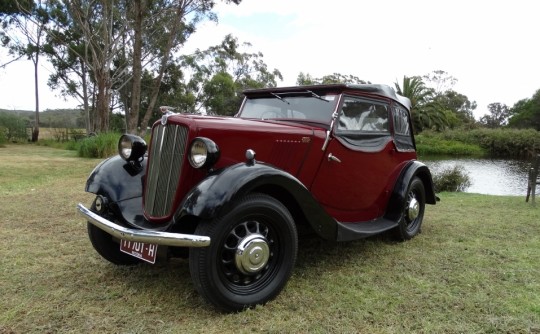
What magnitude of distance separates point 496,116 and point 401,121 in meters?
77.4

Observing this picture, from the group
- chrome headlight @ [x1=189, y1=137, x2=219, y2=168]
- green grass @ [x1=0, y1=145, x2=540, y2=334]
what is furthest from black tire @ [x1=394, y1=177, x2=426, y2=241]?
chrome headlight @ [x1=189, y1=137, x2=219, y2=168]

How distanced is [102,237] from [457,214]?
17.1 feet

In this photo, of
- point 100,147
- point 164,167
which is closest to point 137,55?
point 100,147

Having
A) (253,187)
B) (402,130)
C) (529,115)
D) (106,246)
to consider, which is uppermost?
(529,115)

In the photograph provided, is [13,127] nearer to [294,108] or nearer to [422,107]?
[294,108]

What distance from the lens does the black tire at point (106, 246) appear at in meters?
3.47

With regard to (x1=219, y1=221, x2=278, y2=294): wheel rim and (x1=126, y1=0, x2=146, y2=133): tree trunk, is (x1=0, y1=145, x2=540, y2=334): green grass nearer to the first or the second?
(x1=219, y1=221, x2=278, y2=294): wheel rim

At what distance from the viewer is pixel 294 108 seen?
4.02 metres

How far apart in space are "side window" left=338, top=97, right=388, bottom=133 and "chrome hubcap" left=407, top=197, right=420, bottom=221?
947 mm

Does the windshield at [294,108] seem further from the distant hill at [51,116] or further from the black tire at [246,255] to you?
the distant hill at [51,116]

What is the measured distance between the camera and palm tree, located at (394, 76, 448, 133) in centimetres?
4159

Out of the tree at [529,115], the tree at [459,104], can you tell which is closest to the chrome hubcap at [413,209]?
the tree at [529,115]

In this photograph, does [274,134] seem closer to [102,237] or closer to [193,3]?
[102,237]

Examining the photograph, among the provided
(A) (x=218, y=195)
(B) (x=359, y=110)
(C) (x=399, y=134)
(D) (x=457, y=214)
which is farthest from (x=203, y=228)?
(D) (x=457, y=214)
